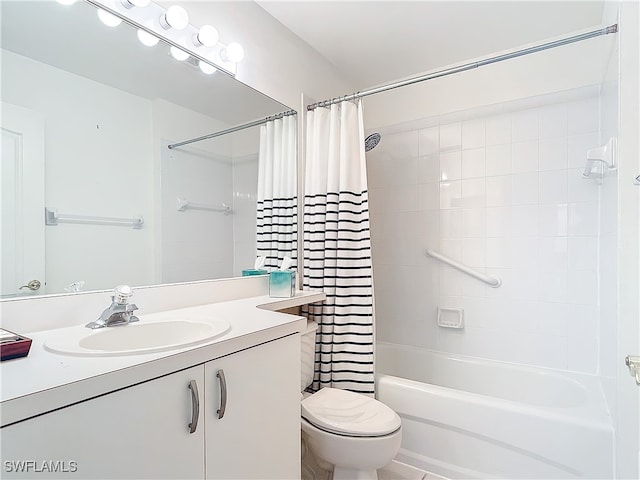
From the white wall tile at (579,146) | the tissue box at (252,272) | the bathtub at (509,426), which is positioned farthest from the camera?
the white wall tile at (579,146)

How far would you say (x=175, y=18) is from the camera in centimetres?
140

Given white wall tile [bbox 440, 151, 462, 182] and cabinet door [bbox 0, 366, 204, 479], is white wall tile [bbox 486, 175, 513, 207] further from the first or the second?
cabinet door [bbox 0, 366, 204, 479]

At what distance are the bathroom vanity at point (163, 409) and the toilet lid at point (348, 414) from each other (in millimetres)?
264

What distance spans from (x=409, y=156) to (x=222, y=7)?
1.54 metres

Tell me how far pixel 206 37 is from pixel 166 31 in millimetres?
164

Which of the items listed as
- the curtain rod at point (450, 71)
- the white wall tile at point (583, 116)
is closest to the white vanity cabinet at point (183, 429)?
the curtain rod at point (450, 71)

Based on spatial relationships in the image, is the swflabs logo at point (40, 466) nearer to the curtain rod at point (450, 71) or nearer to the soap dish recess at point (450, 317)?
the curtain rod at point (450, 71)

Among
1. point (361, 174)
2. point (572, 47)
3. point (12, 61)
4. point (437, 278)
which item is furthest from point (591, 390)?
point (12, 61)

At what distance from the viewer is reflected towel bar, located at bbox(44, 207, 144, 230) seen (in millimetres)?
1128

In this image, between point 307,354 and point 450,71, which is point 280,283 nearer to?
point 307,354

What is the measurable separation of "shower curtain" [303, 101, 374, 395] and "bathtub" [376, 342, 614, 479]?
0.23 metres

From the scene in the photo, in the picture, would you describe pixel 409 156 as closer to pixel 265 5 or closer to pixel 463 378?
pixel 265 5

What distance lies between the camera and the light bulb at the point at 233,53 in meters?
1.67

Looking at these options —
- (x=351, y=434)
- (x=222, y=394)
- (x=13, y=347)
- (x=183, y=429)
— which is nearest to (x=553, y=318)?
(x=351, y=434)
